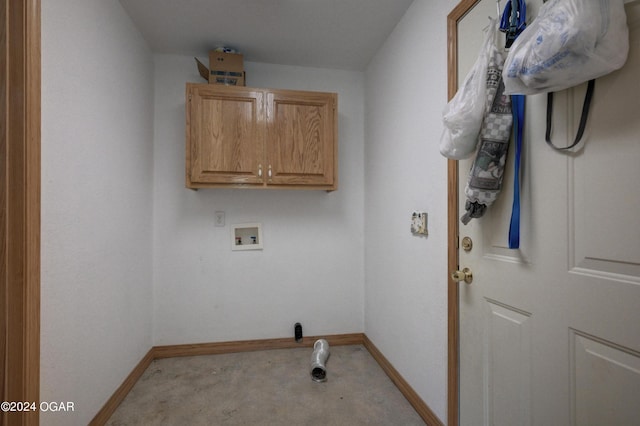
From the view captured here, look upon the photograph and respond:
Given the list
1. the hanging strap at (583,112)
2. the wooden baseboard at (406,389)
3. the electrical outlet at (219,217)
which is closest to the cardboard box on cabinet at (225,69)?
the electrical outlet at (219,217)

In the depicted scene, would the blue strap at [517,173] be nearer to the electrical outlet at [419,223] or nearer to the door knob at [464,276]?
the door knob at [464,276]

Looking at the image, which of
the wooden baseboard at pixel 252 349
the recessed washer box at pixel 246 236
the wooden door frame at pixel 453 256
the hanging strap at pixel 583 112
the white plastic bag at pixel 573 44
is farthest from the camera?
the recessed washer box at pixel 246 236

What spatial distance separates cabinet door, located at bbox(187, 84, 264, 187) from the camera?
2.08 m

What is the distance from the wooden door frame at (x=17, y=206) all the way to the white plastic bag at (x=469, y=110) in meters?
1.59

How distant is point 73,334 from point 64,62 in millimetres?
1258

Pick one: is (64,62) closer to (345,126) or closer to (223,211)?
(223,211)

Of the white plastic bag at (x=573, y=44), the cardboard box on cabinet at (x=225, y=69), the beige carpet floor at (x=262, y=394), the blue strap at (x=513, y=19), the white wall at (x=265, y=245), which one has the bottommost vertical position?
the beige carpet floor at (x=262, y=394)

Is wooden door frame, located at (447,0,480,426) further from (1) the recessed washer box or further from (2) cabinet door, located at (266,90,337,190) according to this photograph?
(1) the recessed washer box

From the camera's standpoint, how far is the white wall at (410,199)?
4.92 feet

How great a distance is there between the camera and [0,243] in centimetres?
102

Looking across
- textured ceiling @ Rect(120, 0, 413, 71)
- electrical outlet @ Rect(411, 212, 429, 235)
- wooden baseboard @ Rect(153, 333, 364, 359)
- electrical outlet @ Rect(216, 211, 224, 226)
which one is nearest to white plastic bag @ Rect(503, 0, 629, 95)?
electrical outlet @ Rect(411, 212, 429, 235)

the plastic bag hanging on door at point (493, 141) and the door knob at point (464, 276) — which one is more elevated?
A: the plastic bag hanging on door at point (493, 141)

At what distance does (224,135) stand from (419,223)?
1.53 metres

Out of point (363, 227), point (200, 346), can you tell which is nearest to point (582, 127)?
point (363, 227)
